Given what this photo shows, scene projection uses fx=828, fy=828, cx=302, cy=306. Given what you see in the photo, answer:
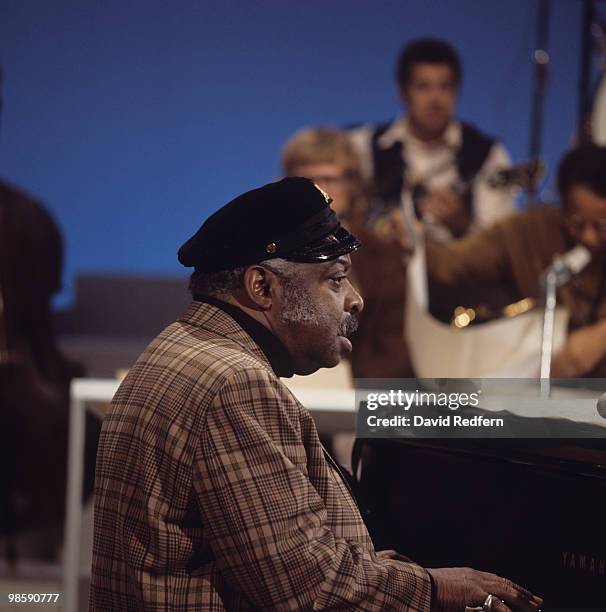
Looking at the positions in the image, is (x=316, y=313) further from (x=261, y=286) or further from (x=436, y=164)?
(x=436, y=164)

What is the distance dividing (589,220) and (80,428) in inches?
96.5

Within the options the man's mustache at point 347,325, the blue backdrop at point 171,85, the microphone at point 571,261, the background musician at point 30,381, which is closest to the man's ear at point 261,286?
the man's mustache at point 347,325

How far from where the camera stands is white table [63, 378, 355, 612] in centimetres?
271

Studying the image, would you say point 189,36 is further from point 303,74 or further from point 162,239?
point 162,239

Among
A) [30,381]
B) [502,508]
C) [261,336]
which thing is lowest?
[30,381]

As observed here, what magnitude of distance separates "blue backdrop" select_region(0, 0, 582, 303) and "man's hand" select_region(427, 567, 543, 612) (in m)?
2.24

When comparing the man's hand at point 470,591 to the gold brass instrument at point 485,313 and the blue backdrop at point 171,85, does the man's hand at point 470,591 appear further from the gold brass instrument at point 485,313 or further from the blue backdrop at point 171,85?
the gold brass instrument at point 485,313

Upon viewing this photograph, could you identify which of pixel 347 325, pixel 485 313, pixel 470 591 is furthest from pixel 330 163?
pixel 470 591

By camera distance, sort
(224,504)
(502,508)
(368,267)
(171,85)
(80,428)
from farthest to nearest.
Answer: (368,267), (171,85), (80,428), (502,508), (224,504)

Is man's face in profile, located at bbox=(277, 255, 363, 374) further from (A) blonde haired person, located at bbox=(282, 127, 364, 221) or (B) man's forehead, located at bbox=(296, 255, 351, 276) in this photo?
(A) blonde haired person, located at bbox=(282, 127, 364, 221)

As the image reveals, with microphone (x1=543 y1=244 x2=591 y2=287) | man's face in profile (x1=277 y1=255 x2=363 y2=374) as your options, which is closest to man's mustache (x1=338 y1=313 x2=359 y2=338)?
man's face in profile (x1=277 y1=255 x2=363 y2=374)

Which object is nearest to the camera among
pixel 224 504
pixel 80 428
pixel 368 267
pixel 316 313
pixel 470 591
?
pixel 224 504

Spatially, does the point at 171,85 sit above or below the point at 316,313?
above

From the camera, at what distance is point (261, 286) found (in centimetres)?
134
